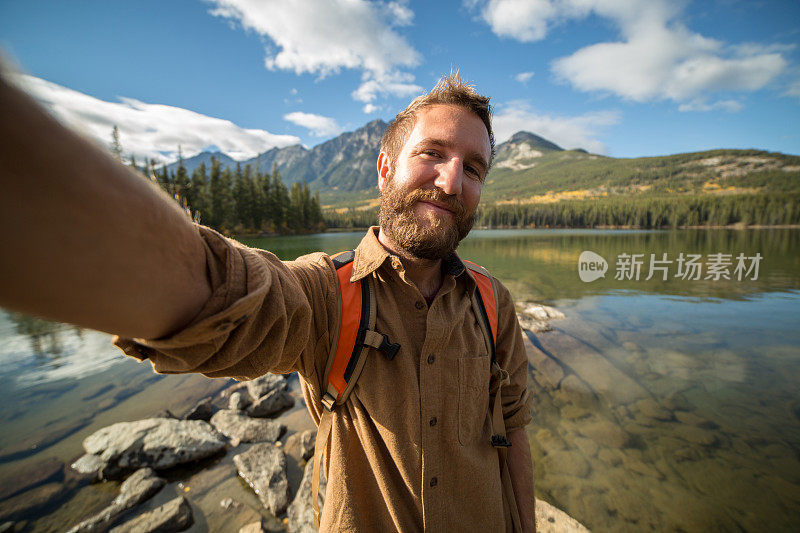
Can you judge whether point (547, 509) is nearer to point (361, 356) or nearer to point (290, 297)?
point (361, 356)

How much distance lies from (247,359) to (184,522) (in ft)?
14.3

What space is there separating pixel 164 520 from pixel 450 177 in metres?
5.19

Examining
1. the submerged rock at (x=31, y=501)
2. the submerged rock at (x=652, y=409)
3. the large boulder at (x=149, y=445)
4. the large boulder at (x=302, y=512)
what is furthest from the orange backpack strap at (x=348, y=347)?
the submerged rock at (x=652, y=409)

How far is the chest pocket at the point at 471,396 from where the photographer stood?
6.00 ft

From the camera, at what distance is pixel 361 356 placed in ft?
5.49

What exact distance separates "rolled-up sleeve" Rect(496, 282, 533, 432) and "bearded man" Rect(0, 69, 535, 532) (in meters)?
0.01

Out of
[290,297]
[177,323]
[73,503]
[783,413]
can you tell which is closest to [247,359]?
[290,297]

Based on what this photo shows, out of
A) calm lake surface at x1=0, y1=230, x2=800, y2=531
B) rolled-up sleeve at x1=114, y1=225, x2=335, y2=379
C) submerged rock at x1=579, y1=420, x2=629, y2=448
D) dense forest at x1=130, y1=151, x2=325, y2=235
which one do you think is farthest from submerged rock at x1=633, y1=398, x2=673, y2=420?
dense forest at x1=130, y1=151, x2=325, y2=235

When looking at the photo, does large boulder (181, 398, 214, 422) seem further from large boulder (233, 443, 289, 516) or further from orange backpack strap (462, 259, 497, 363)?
orange backpack strap (462, 259, 497, 363)

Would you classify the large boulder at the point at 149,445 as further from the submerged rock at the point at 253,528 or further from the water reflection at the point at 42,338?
the water reflection at the point at 42,338

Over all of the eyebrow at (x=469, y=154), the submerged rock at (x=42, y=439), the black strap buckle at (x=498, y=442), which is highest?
the eyebrow at (x=469, y=154)

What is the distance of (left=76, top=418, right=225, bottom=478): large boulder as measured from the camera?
4.66 meters

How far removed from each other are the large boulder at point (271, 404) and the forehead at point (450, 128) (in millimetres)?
6490

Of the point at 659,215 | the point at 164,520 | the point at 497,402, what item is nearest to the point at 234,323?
the point at 497,402
